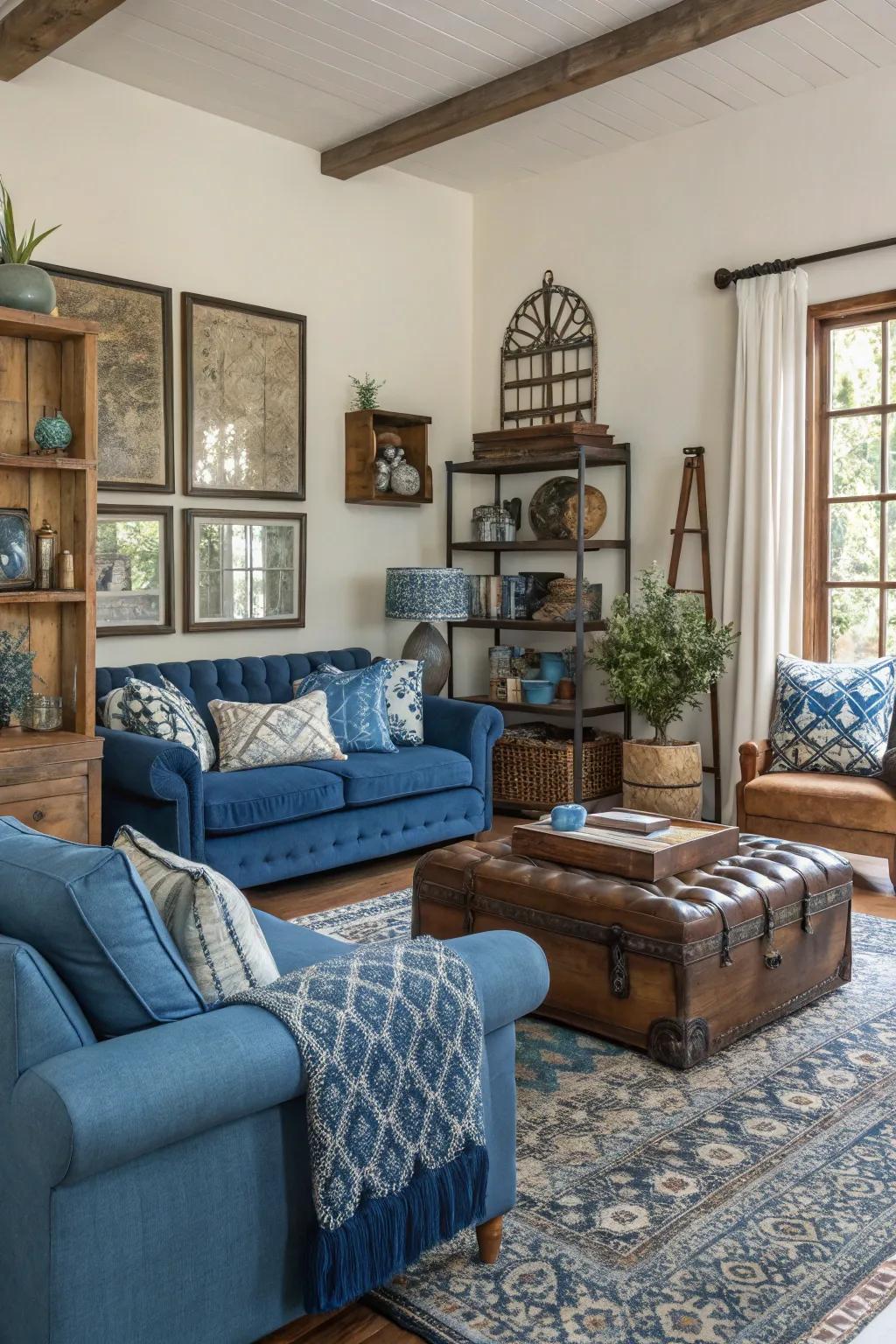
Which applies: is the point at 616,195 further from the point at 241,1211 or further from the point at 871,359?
the point at 241,1211

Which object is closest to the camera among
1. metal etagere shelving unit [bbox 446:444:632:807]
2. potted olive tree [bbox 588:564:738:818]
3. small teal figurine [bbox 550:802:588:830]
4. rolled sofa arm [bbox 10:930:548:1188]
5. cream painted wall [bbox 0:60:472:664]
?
rolled sofa arm [bbox 10:930:548:1188]

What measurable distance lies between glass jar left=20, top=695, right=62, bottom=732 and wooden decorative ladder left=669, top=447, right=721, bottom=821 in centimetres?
305

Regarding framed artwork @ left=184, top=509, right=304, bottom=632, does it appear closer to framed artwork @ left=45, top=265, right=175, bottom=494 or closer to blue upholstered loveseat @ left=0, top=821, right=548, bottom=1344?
framed artwork @ left=45, top=265, right=175, bottom=494

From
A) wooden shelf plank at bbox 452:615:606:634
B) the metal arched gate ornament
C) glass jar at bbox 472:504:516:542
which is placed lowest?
wooden shelf plank at bbox 452:615:606:634

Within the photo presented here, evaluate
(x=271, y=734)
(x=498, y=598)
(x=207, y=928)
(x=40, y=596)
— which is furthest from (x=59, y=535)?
(x=207, y=928)

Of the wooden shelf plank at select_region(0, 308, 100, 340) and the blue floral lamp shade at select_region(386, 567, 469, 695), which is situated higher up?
the wooden shelf plank at select_region(0, 308, 100, 340)

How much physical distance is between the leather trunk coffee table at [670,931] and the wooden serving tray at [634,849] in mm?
32

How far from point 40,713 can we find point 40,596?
1.39 feet

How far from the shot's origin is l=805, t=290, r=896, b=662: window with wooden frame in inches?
205

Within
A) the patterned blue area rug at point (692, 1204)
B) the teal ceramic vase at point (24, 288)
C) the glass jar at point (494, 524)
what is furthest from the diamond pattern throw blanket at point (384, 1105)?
the glass jar at point (494, 524)

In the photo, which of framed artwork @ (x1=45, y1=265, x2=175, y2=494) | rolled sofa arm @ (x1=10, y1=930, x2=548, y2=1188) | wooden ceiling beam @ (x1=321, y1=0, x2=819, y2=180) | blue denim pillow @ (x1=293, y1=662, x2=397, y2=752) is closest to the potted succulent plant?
framed artwork @ (x1=45, y1=265, x2=175, y2=494)

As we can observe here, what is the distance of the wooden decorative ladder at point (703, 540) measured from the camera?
561 cm

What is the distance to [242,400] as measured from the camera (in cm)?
552

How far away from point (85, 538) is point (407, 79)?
2.52 m
